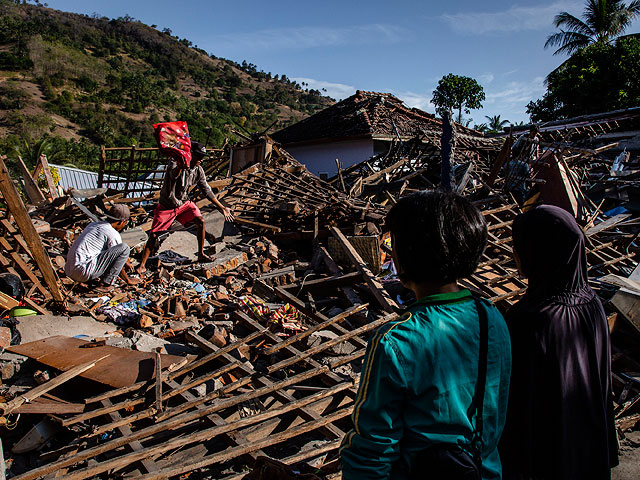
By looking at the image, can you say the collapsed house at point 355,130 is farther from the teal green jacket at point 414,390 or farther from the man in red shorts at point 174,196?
the teal green jacket at point 414,390

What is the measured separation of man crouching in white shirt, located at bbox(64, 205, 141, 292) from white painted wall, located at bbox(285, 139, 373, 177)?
1525cm

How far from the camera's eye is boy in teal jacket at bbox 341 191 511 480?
1.11m

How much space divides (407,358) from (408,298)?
4.30 meters

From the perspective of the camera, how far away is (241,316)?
4.62 meters

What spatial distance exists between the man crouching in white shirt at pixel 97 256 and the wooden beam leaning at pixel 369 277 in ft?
10.2

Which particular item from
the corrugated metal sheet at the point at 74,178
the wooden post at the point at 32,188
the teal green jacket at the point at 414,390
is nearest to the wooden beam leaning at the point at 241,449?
the teal green jacket at the point at 414,390

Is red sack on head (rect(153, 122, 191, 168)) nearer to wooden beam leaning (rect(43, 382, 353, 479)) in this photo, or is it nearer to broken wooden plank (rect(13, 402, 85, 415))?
broken wooden plank (rect(13, 402, 85, 415))

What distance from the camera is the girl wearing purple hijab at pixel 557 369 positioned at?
161 cm

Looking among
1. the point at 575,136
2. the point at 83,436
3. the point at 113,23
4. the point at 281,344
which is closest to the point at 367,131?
the point at 575,136

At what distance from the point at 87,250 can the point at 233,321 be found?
82.9 inches

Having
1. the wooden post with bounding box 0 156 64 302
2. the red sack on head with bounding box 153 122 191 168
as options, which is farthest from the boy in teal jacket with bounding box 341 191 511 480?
the red sack on head with bounding box 153 122 191 168

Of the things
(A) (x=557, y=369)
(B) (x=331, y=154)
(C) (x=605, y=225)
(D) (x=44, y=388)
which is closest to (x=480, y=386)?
(A) (x=557, y=369)

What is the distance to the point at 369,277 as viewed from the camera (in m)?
5.56

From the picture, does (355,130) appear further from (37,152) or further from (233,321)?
(37,152)
